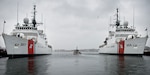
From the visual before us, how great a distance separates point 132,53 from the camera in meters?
39.5

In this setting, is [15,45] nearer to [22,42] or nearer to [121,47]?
[22,42]

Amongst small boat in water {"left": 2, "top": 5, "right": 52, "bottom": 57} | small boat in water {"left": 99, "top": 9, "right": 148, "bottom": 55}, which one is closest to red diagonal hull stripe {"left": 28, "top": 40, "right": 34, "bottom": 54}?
small boat in water {"left": 2, "top": 5, "right": 52, "bottom": 57}

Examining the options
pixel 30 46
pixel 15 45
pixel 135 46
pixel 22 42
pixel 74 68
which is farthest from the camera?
pixel 135 46

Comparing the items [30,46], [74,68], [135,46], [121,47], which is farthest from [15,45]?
[135,46]

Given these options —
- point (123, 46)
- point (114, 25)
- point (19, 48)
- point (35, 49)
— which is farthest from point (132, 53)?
point (19, 48)

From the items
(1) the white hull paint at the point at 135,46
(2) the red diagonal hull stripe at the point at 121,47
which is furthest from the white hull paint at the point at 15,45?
(1) the white hull paint at the point at 135,46

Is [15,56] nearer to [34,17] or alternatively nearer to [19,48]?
[19,48]

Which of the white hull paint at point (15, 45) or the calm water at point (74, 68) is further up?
the white hull paint at point (15, 45)

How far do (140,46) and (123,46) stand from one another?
3727mm

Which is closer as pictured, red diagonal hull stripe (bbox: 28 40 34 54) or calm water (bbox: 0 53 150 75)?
calm water (bbox: 0 53 150 75)

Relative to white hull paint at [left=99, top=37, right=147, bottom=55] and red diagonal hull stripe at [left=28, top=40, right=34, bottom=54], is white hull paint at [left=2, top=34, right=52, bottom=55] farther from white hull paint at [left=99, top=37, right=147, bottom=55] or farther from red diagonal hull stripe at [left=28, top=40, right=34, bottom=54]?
white hull paint at [left=99, top=37, right=147, bottom=55]

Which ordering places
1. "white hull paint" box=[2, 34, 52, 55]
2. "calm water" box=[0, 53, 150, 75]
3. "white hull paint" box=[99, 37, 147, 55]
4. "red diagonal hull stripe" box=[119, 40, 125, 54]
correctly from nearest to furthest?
"calm water" box=[0, 53, 150, 75] → "white hull paint" box=[2, 34, 52, 55] → "white hull paint" box=[99, 37, 147, 55] → "red diagonal hull stripe" box=[119, 40, 125, 54]

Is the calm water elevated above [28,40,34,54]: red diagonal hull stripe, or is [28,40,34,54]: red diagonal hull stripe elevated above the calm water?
[28,40,34,54]: red diagonal hull stripe

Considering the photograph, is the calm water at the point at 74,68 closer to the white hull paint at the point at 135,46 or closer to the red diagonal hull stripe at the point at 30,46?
the red diagonal hull stripe at the point at 30,46
